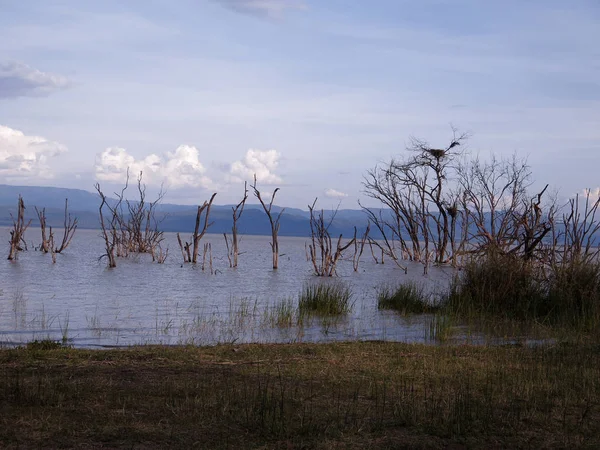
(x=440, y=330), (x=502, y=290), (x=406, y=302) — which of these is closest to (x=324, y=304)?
(x=406, y=302)

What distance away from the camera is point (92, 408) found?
5.84 meters

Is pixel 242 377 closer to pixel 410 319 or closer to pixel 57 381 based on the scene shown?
pixel 57 381

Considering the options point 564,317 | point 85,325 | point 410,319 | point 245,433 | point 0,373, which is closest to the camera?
point 245,433

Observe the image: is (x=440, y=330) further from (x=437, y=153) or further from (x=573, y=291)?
A: (x=437, y=153)

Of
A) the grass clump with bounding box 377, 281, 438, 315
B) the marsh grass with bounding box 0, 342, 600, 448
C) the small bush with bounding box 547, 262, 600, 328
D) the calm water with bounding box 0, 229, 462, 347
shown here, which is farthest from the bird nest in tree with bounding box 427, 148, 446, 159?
the marsh grass with bounding box 0, 342, 600, 448

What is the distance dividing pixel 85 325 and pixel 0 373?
637 centimetres

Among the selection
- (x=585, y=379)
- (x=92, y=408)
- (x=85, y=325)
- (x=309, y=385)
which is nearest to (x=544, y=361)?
(x=585, y=379)

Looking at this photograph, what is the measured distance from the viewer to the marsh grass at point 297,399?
520 cm

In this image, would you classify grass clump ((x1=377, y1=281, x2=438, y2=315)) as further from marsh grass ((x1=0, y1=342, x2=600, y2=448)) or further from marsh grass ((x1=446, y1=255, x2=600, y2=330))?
marsh grass ((x1=0, y1=342, x2=600, y2=448))

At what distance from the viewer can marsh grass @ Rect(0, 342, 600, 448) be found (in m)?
5.20

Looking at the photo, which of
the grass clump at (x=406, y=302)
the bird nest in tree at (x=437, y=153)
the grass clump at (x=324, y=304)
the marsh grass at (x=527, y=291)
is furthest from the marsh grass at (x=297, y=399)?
the bird nest in tree at (x=437, y=153)

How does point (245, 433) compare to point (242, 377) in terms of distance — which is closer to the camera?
point (245, 433)

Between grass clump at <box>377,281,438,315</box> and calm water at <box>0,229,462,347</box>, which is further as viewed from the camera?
grass clump at <box>377,281,438,315</box>

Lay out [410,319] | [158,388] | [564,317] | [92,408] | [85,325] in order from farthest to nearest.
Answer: [410,319]
[85,325]
[564,317]
[158,388]
[92,408]
